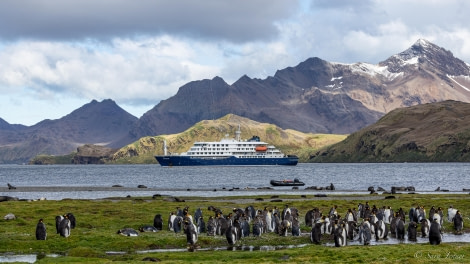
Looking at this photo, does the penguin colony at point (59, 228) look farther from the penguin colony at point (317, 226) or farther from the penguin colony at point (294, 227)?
the penguin colony at point (317, 226)

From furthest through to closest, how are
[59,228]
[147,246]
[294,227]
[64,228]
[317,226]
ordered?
[294,227]
[317,226]
[59,228]
[64,228]
[147,246]

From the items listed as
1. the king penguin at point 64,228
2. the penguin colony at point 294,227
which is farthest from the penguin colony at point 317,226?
the king penguin at point 64,228

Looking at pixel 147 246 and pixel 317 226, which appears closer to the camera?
pixel 147 246

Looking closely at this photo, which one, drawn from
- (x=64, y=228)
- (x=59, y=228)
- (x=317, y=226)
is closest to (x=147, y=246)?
(x=64, y=228)

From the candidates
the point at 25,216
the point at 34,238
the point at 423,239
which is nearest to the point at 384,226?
the point at 423,239

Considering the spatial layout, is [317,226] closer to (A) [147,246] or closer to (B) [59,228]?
(A) [147,246]

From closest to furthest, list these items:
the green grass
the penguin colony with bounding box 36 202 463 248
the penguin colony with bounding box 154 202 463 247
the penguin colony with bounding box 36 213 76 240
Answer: the green grass
the penguin colony with bounding box 36 213 76 240
the penguin colony with bounding box 36 202 463 248
the penguin colony with bounding box 154 202 463 247

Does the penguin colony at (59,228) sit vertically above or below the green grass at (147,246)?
above

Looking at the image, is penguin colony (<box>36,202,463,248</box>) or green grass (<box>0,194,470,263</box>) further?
penguin colony (<box>36,202,463,248</box>)

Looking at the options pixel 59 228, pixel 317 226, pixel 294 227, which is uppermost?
pixel 59 228

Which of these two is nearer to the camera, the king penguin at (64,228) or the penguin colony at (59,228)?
the penguin colony at (59,228)

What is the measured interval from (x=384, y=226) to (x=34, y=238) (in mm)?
23793

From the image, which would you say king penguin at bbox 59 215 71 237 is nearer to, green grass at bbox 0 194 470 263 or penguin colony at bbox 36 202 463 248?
penguin colony at bbox 36 202 463 248

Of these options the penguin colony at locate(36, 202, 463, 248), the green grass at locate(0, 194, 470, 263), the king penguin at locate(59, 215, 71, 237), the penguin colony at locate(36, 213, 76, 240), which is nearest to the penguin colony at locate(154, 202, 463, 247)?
the penguin colony at locate(36, 202, 463, 248)
